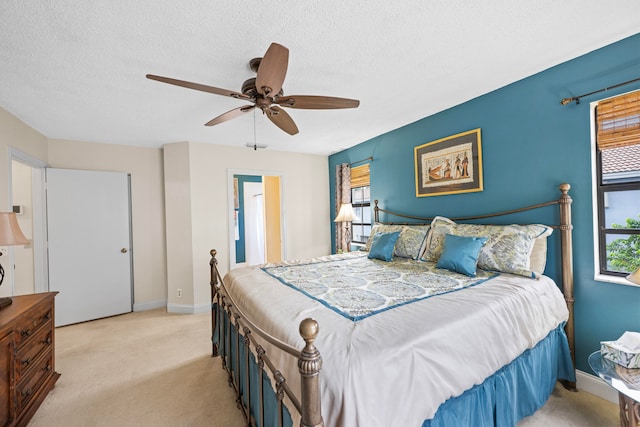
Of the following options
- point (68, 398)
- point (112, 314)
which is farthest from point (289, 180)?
point (68, 398)

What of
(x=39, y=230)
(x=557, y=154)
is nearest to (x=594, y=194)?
(x=557, y=154)

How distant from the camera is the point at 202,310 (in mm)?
3967

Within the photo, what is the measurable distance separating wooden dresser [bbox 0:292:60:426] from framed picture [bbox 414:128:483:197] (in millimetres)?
3686

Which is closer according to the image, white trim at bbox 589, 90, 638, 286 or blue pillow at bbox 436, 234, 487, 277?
white trim at bbox 589, 90, 638, 286

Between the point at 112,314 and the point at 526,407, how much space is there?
4707 millimetres

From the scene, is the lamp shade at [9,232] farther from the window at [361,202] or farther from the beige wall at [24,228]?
the window at [361,202]

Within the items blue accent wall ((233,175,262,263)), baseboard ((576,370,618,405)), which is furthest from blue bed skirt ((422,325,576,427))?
blue accent wall ((233,175,262,263))

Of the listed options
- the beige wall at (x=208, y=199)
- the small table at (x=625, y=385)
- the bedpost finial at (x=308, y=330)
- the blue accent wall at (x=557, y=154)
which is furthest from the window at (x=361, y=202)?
the bedpost finial at (x=308, y=330)

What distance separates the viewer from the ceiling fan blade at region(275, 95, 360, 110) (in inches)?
76.1

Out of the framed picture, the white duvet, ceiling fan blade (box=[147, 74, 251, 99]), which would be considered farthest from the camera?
the framed picture

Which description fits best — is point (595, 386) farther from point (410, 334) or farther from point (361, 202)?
point (361, 202)

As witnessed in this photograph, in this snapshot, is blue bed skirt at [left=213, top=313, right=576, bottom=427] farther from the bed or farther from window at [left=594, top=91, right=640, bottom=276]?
window at [left=594, top=91, right=640, bottom=276]

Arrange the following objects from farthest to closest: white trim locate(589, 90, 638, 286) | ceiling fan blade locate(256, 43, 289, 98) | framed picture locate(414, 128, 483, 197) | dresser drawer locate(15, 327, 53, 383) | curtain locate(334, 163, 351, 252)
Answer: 1. curtain locate(334, 163, 351, 252)
2. framed picture locate(414, 128, 483, 197)
3. white trim locate(589, 90, 638, 286)
4. dresser drawer locate(15, 327, 53, 383)
5. ceiling fan blade locate(256, 43, 289, 98)

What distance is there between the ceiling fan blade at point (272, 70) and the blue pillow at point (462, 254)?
186 centimetres
